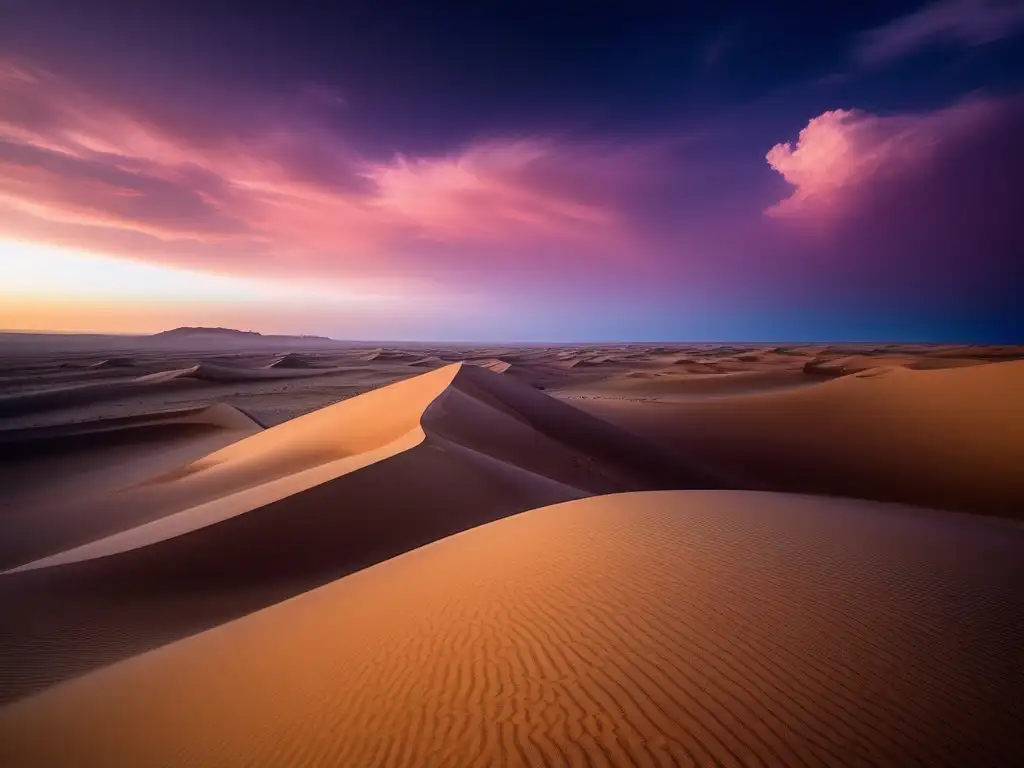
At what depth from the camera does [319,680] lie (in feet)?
10.7

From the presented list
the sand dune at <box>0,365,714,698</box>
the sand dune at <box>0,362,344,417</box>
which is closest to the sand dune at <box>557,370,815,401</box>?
the sand dune at <box>0,365,714,698</box>

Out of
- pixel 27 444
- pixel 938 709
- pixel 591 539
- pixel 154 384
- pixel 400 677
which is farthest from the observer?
pixel 154 384

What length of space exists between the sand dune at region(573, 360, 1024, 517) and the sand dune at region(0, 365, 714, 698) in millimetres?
3111

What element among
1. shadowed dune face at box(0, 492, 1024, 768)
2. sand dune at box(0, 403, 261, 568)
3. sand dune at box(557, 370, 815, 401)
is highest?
shadowed dune face at box(0, 492, 1024, 768)

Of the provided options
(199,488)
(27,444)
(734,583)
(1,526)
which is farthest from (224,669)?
(27,444)

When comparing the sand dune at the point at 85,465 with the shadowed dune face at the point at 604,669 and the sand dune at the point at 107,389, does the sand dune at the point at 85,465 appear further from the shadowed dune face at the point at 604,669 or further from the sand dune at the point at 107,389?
the sand dune at the point at 107,389

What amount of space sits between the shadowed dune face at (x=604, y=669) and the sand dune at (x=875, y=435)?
9.45 m

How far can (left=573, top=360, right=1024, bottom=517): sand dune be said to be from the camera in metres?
12.4

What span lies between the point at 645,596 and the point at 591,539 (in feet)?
4.58

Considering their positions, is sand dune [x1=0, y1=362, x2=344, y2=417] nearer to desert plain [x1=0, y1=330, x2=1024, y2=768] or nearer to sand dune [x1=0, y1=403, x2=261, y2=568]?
sand dune [x1=0, y1=403, x2=261, y2=568]

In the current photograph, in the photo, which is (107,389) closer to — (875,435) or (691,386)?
(691,386)

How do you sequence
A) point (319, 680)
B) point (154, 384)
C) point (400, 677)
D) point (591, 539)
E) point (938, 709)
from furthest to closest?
point (154, 384)
point (591, 539)
point (319, 680)
point (400, 677)
point (938, 709)

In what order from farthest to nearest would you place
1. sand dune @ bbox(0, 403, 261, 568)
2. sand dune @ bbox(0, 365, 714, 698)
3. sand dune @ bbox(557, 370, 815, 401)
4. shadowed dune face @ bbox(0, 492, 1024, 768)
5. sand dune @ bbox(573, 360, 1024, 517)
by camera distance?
sand dune @ bbox(557, 370, 815, 401)
sand dune @ bbox(573, 360, 1024, 517)
sand dune @ bbox(0, 403, 261, 568)
sand dune @ bbox(0, 365, 714, 698)
shadowed dune face @ bbox(0, 492, 1024, 768)

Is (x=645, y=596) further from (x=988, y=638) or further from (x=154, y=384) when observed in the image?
(x=154, y=384)
